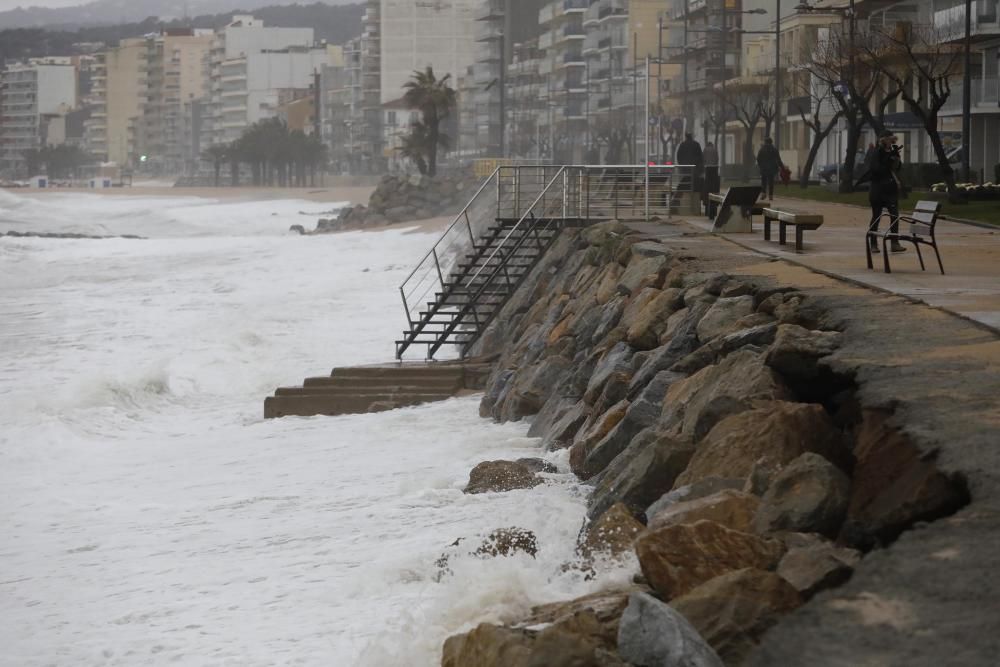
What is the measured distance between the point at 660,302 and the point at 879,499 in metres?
7.80

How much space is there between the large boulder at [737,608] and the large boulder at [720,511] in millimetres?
952

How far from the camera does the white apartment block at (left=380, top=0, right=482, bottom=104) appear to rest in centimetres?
16188

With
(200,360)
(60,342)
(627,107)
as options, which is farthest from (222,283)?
(627,107)

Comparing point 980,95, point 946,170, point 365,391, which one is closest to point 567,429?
point 365,391

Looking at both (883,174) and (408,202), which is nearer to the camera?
(883,174)

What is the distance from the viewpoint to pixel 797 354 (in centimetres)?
951

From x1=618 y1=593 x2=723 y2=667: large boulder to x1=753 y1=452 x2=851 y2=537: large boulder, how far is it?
1.02 meters

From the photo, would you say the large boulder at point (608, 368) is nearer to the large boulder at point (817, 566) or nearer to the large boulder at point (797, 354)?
the large boulder at point (797, 354)

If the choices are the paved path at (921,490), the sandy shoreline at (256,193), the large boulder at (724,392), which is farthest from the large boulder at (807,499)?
the sandy shoreline at (256,193)

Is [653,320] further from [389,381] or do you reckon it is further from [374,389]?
[389,381]

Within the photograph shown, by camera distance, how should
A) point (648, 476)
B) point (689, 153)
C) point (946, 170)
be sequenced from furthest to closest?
point (946, 170) < point (689, 153) < point (648, 476)

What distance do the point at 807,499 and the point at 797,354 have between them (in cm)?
231

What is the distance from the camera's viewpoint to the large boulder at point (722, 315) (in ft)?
40.1

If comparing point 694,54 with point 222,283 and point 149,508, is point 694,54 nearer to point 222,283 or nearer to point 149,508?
point 222,283
